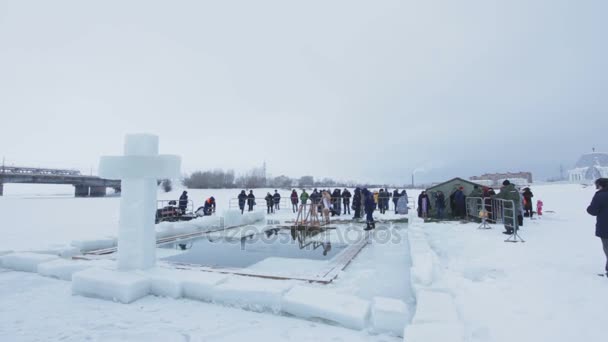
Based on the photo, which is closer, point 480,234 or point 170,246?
point 170,246

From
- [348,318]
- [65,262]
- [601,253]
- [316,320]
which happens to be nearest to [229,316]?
[316,320]

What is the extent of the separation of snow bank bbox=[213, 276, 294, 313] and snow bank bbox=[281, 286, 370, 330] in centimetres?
15

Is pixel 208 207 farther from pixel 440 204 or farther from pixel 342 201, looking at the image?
pixel 440 204

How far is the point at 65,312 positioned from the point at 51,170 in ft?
171

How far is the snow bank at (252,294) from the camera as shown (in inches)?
167

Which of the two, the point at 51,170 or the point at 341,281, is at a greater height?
the point at 51,170

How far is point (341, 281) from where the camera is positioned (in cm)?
547

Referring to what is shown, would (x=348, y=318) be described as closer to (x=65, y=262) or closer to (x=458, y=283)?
(x=458, y=283)

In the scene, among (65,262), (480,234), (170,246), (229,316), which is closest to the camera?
(229,316)

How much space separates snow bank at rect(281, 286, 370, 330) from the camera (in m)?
3.73

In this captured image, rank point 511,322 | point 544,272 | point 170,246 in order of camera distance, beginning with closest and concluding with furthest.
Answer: point 511,322 → point 544,272 → point 170,246

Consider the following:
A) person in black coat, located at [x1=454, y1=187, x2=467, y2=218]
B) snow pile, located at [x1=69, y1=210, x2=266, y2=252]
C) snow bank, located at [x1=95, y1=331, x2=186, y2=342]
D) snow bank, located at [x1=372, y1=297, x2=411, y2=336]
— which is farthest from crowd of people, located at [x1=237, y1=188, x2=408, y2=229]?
snow bank, located at [x1=95, y1=331, x2=186, y2=342]

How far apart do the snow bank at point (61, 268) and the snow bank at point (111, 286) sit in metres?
0.93

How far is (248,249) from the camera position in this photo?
27.0ft
